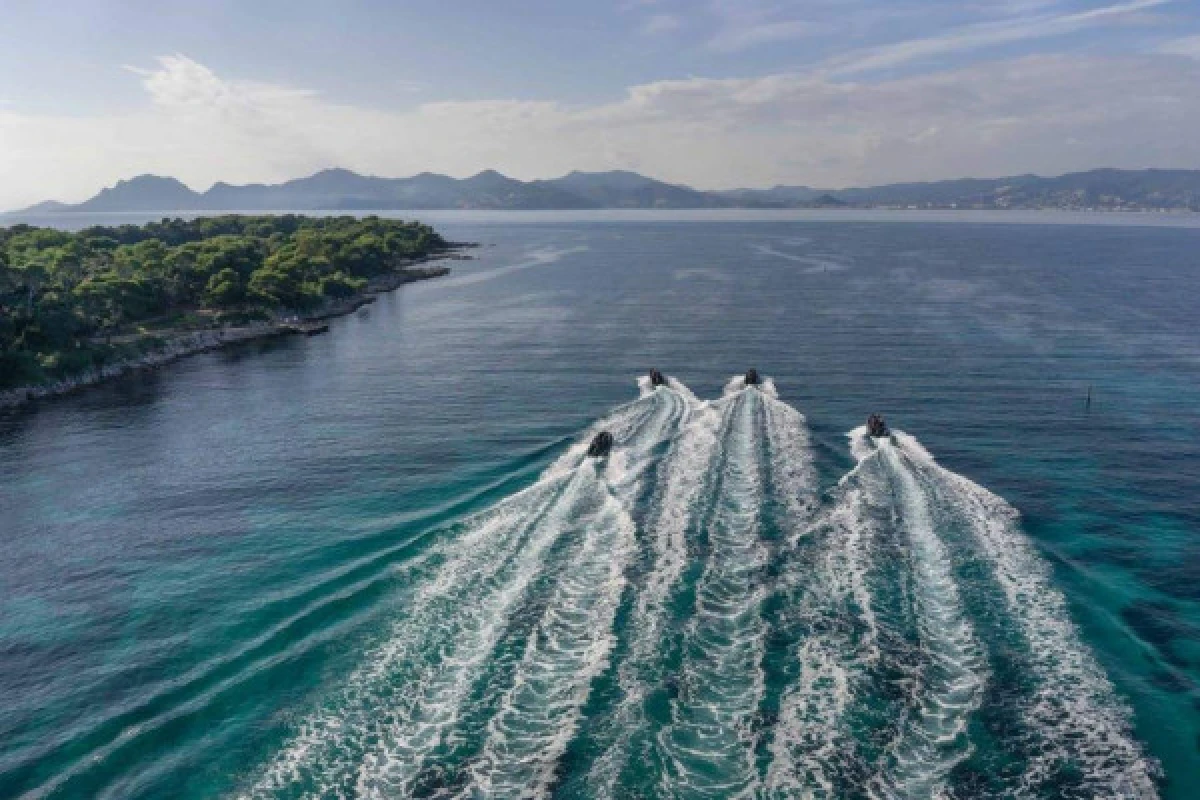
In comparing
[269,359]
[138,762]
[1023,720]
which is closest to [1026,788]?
[1023,720]

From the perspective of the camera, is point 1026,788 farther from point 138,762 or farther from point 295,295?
point 295,295

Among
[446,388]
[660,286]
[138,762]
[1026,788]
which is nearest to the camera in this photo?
[1026,788]

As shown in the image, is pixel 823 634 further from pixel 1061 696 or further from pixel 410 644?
pixel 410 644

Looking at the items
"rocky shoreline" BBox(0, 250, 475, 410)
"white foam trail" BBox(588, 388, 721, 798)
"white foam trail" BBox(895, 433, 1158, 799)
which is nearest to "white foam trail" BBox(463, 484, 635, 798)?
"white foam trail" BBox(588, 388, 721, 798)

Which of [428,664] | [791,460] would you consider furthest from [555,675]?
[791,460]

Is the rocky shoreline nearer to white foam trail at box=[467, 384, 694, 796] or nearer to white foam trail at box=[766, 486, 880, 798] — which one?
white foam trail at box=[467, 384, 694, 796]

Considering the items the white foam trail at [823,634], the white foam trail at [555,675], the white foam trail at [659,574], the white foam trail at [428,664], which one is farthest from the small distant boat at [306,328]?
the white foam trail at [555,675]
